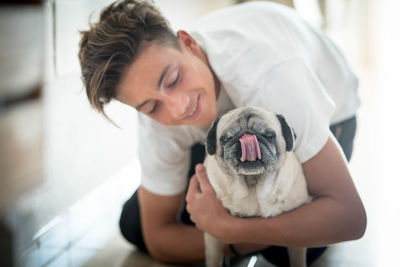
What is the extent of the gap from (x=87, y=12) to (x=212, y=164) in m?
0.33

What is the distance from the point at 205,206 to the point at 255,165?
20 centimetres

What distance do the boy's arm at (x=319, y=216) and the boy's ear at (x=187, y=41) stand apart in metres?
0.21

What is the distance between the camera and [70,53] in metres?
0.69

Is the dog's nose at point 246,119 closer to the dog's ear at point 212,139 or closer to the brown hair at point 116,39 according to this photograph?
the dog's ear at point 212,139

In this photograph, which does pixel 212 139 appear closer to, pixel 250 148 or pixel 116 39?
pixel 250 148

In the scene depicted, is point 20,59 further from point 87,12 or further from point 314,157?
point 314,157

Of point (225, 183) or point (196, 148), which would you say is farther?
point (196, 148)

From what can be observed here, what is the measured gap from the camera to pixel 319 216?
624 millimetres

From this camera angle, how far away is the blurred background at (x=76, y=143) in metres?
0.63

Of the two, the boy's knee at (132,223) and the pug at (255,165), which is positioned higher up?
the pug at (255,165)

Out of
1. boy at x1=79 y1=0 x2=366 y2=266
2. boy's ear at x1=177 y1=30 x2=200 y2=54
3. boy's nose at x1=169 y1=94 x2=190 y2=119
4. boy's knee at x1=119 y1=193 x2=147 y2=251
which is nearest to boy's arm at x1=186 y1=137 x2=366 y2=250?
boy at x1=79 y1=0 x2=366 y2=266

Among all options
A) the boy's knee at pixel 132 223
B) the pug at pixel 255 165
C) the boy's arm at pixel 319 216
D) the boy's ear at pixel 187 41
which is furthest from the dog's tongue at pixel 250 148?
the boy's knee at pixel 132 223

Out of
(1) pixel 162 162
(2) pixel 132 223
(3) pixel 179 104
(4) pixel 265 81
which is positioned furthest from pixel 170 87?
(2) pixel 132 223

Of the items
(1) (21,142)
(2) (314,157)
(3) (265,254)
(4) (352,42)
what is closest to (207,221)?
(3) (265,254)
